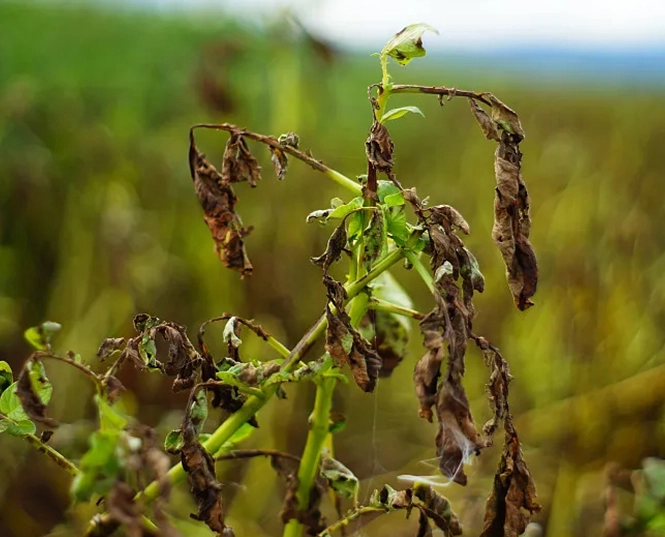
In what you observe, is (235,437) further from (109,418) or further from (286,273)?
(286,273)

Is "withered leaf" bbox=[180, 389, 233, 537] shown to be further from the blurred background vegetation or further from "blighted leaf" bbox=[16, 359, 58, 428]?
the blurred background vegetation

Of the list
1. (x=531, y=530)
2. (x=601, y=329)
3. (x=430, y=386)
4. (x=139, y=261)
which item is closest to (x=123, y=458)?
(x=430, y=386)

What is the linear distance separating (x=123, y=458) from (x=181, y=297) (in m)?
1.45

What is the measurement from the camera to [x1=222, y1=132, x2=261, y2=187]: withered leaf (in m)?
0.62

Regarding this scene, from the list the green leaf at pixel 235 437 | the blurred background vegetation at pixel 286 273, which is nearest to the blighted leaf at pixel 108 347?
the green leaf at pixel 235 437

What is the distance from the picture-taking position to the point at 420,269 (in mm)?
493

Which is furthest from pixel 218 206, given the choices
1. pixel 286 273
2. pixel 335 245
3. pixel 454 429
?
pixel 286 273

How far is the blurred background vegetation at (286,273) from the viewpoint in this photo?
4.47ft

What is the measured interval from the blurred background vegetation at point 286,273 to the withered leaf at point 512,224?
0.51m

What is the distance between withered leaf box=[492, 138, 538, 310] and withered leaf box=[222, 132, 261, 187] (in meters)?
0.19

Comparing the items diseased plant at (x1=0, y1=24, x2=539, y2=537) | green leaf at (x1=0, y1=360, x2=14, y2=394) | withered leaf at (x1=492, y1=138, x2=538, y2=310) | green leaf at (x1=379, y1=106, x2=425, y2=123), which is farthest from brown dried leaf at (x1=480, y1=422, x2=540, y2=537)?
green leaf at (x1=0, y1=360, x2=14, y2=394)

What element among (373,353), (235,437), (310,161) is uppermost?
(310,161)

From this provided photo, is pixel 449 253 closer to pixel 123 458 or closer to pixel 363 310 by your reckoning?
pixel 363 310

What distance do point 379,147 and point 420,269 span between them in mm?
80
